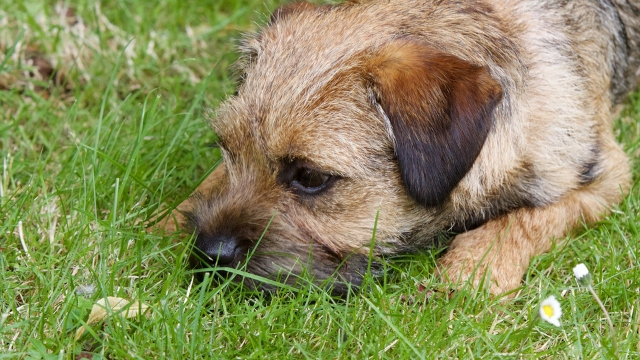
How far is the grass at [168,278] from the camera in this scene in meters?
2.76

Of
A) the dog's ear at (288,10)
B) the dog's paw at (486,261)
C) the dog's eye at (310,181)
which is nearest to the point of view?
the dog's eye at (310,181)

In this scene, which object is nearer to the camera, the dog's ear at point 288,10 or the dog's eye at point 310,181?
the dog's eye at point 310,181

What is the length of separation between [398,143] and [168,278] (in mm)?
1041

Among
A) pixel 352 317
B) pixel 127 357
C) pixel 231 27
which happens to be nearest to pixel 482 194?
pixel 352 317

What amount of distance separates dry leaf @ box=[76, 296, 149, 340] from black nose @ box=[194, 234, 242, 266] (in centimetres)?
29

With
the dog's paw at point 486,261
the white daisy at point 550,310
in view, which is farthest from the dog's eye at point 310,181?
the white daisy at point 550,310

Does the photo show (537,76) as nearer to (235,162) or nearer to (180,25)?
(235,162)

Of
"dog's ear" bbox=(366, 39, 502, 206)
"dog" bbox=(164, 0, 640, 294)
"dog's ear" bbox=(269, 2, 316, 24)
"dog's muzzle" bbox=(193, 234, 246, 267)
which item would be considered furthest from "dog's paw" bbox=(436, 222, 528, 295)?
"dog's ear" bbox=(269, 2, 316, 24)

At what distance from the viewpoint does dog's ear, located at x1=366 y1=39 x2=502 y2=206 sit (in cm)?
281

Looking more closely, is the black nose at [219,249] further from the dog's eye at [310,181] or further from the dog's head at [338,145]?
the dog's eye at [310,181]

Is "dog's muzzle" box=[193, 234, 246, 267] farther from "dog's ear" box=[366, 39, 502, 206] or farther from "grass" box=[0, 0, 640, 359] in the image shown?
"dog's ear" box=[366, 39, 502, 206]

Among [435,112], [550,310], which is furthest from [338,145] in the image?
[550,310]

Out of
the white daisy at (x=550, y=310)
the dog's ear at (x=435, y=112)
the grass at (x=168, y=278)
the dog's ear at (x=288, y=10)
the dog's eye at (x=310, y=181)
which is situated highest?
the dog's ear at (x=288, y=10)

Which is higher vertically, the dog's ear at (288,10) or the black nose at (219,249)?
the dog's ear at (288,10)
